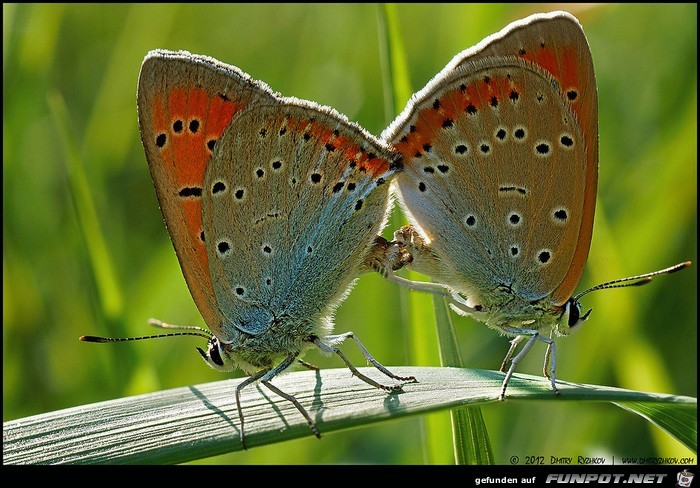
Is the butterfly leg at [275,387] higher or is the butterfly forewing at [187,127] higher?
the butterfly forewing at [187,127]

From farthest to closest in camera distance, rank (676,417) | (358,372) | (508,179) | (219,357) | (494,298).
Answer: (494,298) < (508,179) < (219,357) < (358,372) < (676,417)

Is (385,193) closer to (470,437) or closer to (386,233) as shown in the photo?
(386,233)

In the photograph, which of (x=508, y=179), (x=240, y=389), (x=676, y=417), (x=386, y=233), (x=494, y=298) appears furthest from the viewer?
(x=386, y=233)

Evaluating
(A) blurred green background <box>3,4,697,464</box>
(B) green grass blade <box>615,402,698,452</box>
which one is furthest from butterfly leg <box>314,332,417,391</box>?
(B) green grass blade <box>615,402,698,452</box>

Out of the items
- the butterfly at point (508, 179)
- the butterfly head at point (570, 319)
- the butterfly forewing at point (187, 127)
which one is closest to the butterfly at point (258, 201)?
the butterfly forewing at point (187, 127)

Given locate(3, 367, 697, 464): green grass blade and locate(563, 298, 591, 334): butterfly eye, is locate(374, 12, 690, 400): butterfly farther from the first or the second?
locate(3, 367, 697, 464): green grass blade

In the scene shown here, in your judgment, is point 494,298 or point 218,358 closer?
point 218,358

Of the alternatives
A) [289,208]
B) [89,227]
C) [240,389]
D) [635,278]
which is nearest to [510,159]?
[635,278]

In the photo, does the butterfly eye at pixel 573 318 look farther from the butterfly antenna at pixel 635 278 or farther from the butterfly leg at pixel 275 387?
Result: the butterfly leg at pixel 275 387
